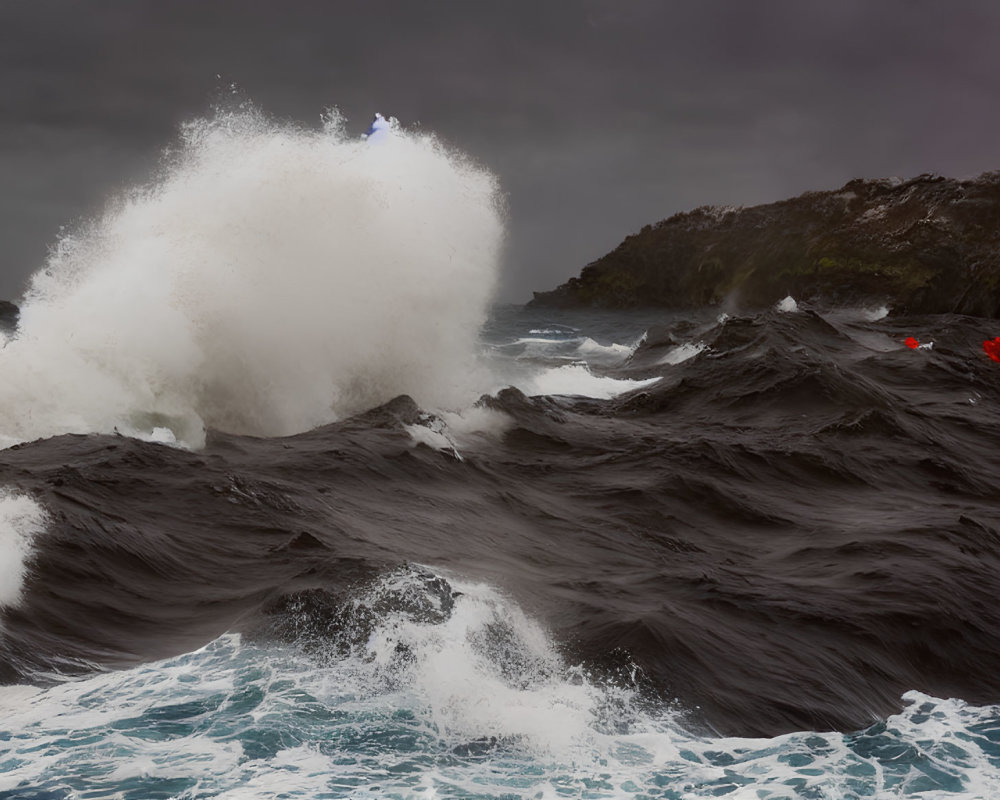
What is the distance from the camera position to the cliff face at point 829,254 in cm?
4838

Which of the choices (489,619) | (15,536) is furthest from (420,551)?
(15,536)

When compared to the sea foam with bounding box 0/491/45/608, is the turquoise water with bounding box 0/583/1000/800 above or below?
below

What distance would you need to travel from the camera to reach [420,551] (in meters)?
8.32

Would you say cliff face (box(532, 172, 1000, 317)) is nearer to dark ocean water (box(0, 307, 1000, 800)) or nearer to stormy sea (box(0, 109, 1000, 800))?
stormy sea (box(0, 109, 1000, 800))

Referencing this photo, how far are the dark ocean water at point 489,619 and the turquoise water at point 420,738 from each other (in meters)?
0.02

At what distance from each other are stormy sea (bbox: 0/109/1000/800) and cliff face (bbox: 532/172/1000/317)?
32.1m

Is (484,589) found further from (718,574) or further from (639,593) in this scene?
(718,574)

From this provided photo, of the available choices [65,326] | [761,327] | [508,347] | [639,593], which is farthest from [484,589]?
[508,347]

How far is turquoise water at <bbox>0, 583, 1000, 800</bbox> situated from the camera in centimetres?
527

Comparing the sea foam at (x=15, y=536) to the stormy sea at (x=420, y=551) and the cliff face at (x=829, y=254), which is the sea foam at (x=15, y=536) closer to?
the stormy sea at (x=420, y=551)

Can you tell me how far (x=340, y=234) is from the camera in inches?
643

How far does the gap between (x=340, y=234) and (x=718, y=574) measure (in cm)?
978

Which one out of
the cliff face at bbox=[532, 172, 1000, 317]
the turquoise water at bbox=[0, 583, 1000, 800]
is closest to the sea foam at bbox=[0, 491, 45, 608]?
the turquoise water at bbox=[0, 583, 1000, 800]

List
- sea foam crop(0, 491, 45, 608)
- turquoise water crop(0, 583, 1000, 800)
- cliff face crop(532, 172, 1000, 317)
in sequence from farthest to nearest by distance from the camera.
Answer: cliff face crop(532, 172, 1000, 317), sea foam crop(0, 491, 45, 608), turquoise water crop(0, 583, 1000, 800)
